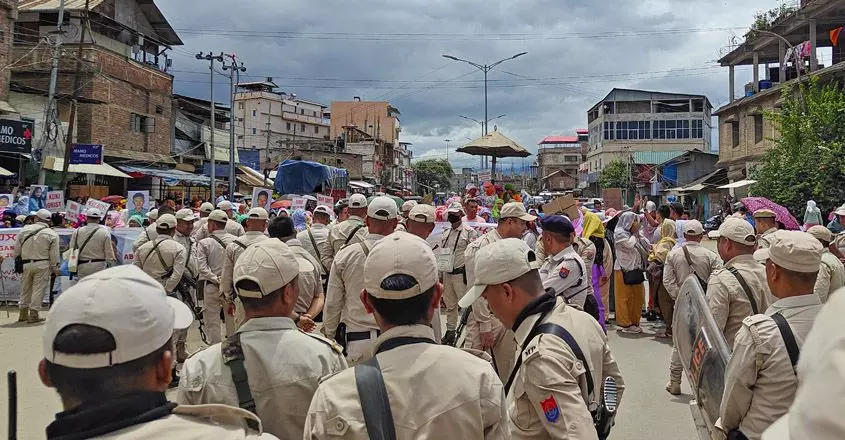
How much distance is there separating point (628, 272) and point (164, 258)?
6560 millimetres

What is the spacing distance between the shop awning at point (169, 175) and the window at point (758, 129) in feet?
99.7

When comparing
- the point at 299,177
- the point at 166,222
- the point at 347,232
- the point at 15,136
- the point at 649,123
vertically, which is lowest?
the point at 347,232

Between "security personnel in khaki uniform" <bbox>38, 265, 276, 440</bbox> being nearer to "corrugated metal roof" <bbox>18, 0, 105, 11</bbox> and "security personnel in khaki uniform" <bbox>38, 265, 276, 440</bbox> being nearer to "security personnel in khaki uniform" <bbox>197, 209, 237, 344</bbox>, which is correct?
"security personnel in khaki uniform" <bbox>197, 209, 237, 344</bbox>

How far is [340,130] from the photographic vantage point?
280ft

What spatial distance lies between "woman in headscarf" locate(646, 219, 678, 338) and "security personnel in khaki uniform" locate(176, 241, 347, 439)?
287 inches

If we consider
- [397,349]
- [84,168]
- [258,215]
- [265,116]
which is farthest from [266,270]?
[265,116]

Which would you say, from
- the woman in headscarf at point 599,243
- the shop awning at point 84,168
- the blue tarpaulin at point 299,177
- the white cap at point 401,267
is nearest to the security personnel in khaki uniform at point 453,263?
the woman in headscarf at point 599,243

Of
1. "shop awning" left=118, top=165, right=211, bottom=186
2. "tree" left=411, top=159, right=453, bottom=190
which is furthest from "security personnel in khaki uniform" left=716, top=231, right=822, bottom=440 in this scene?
"tree" left=411, top=159, right=453, bottom=190

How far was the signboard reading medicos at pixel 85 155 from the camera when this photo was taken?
2162 centimetres

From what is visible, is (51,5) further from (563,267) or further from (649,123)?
(649,123)

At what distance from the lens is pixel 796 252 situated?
10.4 feet

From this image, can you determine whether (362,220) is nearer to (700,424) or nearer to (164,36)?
(700,424)

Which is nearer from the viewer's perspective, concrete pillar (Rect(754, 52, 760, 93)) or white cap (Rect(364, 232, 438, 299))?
white cap (Rect(364, 232, 438, 299))

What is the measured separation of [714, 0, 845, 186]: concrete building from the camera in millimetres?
28984
